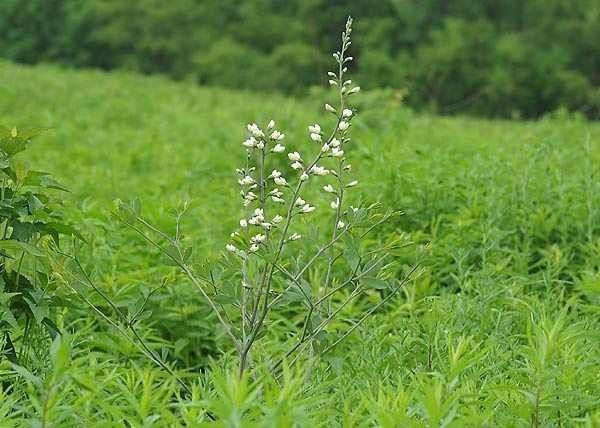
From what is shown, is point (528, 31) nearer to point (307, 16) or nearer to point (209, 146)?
point (307, 16)

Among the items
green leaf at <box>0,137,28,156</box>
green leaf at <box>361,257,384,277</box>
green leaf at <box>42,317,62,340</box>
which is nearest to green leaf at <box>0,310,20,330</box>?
Answer: green leaf at <box>42,317,62,340</box>

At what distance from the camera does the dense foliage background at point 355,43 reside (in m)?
24.7

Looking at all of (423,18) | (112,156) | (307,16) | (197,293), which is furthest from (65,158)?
(423,18)

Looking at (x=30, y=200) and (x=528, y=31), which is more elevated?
(x=30, y=200)

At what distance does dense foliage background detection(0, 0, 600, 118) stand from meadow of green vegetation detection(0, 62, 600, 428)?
686 inches

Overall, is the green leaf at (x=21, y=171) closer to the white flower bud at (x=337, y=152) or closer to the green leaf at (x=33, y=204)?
the green leaf at (x=33, y=204)

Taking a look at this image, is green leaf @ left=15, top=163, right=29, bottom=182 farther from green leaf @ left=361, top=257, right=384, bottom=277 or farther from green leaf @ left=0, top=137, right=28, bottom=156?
→ green leaf @ left=361, top=257, right=384, bottom=277

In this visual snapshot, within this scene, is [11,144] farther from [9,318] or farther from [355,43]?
[355,43]

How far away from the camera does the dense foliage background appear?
24672mm

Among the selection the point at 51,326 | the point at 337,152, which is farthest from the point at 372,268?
the point at 51,326

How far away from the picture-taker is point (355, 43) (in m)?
26.7

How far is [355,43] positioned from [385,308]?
81.0ft

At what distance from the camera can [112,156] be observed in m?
6.73

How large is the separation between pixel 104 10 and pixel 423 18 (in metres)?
12.8
